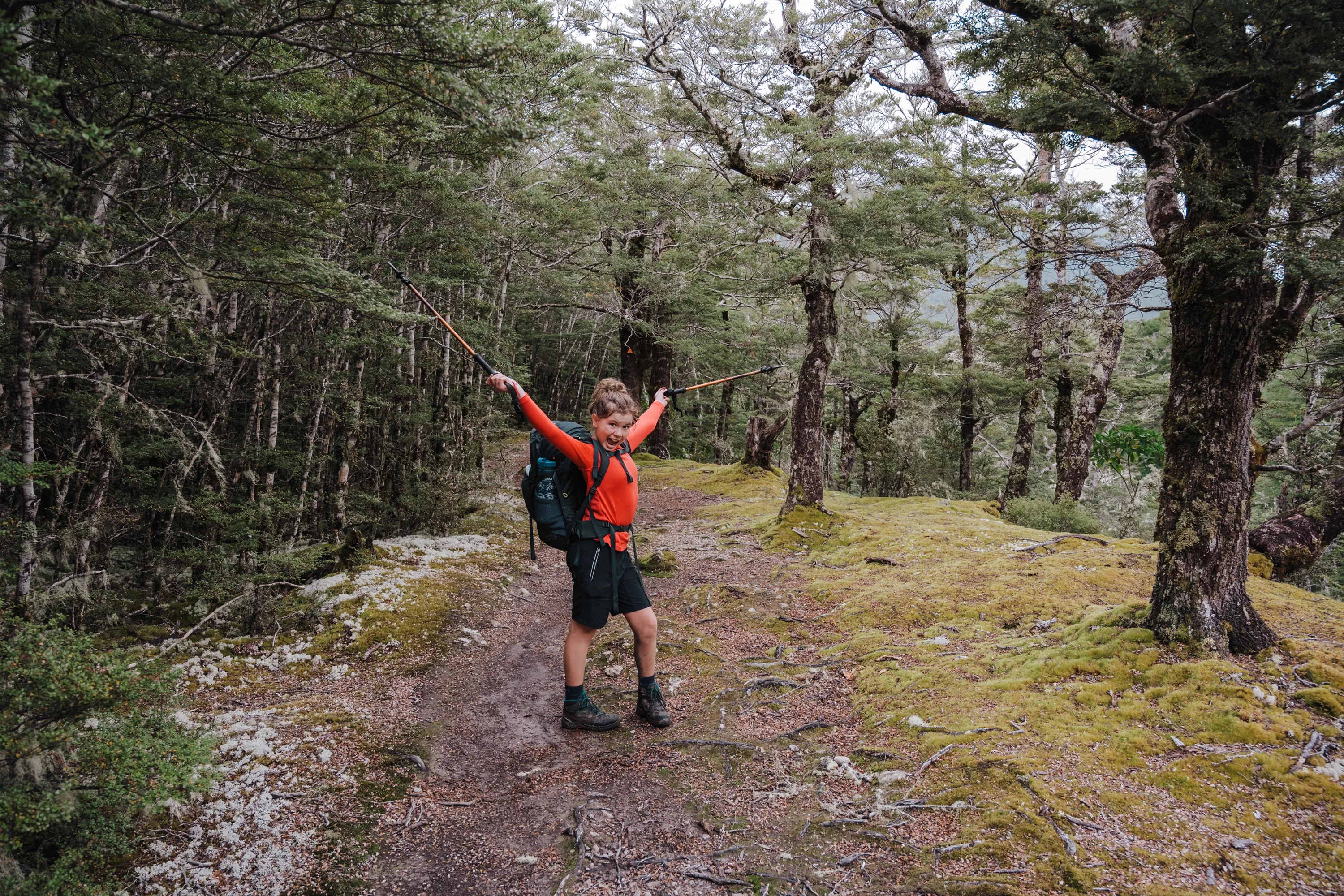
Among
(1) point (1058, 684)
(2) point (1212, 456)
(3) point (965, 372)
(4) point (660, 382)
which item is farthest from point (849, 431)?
(1) point (1058, 684)

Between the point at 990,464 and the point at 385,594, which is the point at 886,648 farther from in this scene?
the point at 990,464

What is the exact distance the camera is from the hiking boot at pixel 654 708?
4.36m

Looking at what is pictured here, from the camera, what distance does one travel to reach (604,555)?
4.12 m

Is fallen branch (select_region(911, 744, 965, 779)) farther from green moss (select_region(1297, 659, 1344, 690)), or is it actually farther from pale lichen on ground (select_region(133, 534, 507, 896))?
pale lichen on ground (select_region(133, 534, 507, 896))

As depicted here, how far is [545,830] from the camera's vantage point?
319 centimetres

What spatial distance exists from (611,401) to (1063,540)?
24.8ft

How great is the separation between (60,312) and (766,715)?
7.29 m

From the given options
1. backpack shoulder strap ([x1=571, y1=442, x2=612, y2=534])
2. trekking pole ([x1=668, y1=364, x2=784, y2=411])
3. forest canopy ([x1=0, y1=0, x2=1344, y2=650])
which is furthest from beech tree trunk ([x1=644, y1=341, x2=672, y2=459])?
backpack shoulder strap ([x1=571, y1=442, x2=612, y2=534])

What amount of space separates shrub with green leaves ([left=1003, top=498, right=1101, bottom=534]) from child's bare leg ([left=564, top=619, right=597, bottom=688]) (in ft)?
34.1

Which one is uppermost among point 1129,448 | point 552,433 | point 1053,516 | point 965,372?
point 965,372

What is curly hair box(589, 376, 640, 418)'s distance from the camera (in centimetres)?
413

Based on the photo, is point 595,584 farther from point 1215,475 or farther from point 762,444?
point 762,444

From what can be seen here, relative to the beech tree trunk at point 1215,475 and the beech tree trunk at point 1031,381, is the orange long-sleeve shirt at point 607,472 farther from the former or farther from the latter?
the beech tree trunk at point 1031,381

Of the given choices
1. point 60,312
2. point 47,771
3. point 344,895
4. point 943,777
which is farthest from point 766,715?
point 60,312
